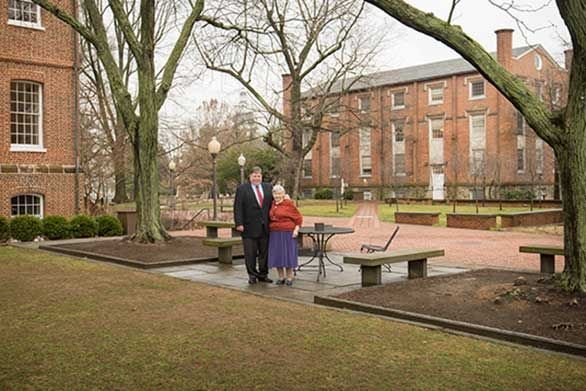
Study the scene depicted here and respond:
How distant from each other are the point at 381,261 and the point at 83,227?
12863 mm

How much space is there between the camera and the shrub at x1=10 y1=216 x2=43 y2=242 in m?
18.1

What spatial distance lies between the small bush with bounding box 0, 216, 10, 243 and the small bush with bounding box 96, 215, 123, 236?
2737 millimetres

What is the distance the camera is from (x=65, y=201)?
2166 cm

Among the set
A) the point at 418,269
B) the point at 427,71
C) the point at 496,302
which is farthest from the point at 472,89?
the point at 496,302

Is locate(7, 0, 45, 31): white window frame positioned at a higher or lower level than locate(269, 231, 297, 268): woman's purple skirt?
higher

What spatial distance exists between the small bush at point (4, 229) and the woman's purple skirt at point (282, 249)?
11304 mm

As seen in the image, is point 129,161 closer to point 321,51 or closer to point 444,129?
point 321,51

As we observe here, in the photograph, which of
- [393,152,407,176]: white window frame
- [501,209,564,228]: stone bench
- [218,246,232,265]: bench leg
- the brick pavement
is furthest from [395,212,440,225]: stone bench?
[393,152,407,176]: white window frame

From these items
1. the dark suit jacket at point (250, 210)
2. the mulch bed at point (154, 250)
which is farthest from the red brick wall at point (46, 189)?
the dark suit jacket at point (250, 210)

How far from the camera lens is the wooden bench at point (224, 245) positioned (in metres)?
12.5

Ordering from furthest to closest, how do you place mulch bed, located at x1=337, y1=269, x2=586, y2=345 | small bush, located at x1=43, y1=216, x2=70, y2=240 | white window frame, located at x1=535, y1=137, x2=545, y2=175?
white window frame, located at x1=535, y1=137, x2=545, y2=175
small bush, located at x1=43, y1=216, x2=70, y2=240
mulch bed, located at x1=337, y1=269, x2=586, y2=345

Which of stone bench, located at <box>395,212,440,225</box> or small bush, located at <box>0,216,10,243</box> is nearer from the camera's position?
small bush, located at <box>0,216,10,243</box>

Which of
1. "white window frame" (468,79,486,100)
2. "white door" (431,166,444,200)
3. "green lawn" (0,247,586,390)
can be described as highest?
"white window frame" (468,79,486,100)

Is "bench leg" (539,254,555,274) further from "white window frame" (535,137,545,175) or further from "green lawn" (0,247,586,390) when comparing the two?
"white window frame" (535,137,545,175)
